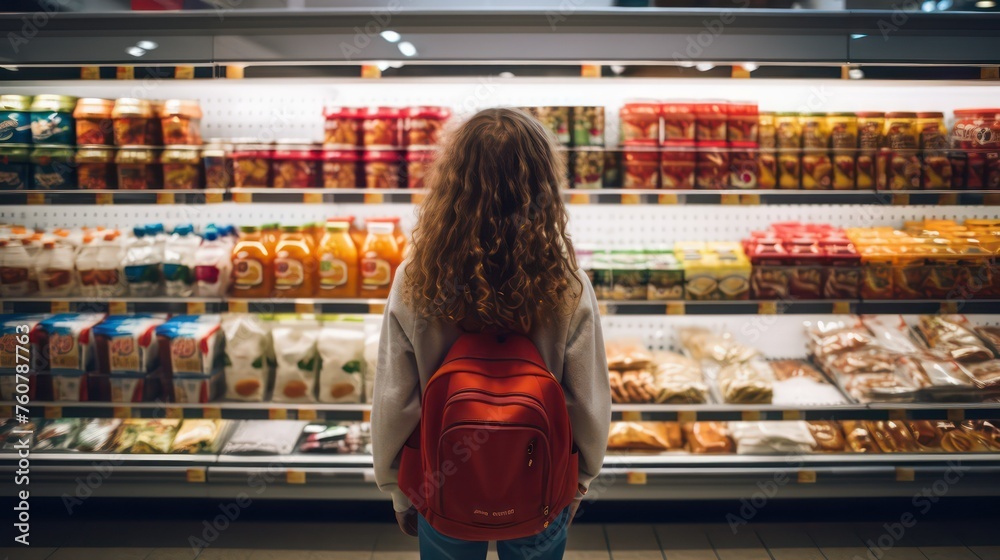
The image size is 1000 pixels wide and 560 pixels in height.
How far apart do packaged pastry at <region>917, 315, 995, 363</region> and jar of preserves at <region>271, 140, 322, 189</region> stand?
113 inches

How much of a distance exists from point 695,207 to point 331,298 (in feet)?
5.74

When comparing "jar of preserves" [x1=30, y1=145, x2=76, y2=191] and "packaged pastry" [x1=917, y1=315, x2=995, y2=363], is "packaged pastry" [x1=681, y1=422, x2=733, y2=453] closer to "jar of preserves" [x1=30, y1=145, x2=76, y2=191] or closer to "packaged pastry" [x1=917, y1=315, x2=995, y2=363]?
"packaged pastry" [x1=917, y1=315, x2=995, y2=363]

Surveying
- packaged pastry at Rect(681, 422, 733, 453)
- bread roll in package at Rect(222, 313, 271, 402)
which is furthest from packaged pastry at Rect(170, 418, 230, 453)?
packaged pastry at Rect(681, 422, 733, 453)

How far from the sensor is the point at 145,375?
2.69 m

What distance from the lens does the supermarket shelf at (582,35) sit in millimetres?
2449

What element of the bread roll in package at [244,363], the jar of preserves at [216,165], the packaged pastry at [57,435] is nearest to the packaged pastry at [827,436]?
the bread roll in package at [244,363]

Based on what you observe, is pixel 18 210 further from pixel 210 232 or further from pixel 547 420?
pixel 547 420

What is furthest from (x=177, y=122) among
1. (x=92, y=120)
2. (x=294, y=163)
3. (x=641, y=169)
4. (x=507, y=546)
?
(x=507, y=546)

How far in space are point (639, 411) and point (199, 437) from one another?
190 cm

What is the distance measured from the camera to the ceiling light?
2467 millimetres

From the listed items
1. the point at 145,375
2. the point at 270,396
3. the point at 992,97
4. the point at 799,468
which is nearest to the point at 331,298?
the point at 270,396

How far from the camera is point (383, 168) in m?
2.66

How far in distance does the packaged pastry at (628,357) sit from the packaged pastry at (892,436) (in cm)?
103

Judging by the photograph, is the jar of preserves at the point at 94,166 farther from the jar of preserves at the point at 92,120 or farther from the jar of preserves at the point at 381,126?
the jar of preserves at the point at 381,126
